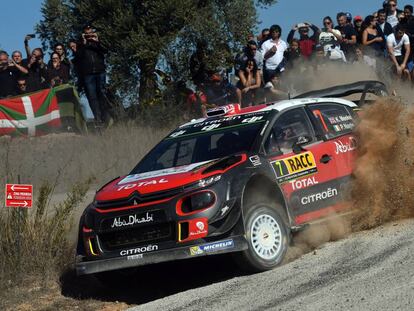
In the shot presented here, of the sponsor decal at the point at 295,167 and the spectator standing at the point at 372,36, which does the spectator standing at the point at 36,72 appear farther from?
the sponsor decal at the point at 295,167

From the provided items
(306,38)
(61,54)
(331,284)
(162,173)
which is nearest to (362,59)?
(306,38)

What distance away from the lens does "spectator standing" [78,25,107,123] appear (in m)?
17.8

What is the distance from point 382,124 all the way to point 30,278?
448 cm

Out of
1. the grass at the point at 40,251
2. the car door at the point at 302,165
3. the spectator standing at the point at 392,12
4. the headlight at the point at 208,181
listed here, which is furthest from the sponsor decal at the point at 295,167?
the spectator standing at the point at 392,12

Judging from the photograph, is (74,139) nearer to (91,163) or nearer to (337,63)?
(91,163)

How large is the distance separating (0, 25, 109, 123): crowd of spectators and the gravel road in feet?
31.4

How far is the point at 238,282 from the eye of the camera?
8547mm

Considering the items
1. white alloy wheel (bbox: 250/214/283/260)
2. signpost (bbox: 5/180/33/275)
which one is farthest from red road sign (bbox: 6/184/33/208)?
white alloy wheel (bbox: 250/214/283/260)

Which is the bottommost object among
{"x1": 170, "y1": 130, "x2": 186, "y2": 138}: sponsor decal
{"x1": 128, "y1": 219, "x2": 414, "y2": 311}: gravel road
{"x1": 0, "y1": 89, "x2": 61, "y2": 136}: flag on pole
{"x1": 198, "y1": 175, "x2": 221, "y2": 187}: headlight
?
{"x1": 128, "y1": 219, "x2": 414, "y2": 311}: gravel road

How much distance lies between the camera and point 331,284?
7.75m

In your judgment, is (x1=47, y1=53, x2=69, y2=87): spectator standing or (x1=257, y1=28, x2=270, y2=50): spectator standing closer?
(x1=47, y1=53, x2=69, y2=87): spectator standing

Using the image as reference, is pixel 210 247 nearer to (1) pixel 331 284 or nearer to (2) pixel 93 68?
(1) pixel 331 284

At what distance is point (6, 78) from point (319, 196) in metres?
10.1

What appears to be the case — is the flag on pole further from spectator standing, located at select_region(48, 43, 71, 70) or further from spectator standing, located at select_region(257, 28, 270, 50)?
spectator standing, located at select_region(257, 28, 270, 50)
